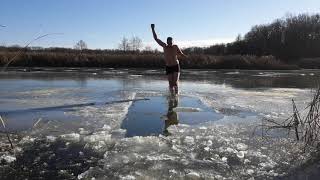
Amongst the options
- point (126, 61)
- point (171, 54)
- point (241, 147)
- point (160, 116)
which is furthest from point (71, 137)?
point (126, 61)

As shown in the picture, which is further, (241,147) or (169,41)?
(169,41)

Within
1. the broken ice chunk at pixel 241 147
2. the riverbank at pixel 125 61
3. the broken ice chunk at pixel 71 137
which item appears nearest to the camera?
the broken ice chunk at pixel 241 147

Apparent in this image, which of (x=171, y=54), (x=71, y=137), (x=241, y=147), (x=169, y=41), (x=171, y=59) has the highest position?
(x=169, y=41)

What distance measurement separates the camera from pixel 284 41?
79.3 meters

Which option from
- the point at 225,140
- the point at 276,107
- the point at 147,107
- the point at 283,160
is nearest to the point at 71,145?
the point at 225,140

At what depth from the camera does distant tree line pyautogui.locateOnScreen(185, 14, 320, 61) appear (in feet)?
246

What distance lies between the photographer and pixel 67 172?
16.9 ft

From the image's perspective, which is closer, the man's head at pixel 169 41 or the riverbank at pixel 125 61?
the man's head at pixel 169 41

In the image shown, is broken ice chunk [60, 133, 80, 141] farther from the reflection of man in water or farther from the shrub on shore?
the shrub on shore

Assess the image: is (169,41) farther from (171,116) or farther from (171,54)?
(171,116)

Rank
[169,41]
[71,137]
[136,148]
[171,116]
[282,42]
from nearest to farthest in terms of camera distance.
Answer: [136,148]
[71,137]
[171,116]
[169,41]
[282,42]

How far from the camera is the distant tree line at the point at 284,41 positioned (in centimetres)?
7506

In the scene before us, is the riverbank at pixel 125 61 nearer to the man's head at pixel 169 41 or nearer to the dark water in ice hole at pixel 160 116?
the man's head at pixel 169 41

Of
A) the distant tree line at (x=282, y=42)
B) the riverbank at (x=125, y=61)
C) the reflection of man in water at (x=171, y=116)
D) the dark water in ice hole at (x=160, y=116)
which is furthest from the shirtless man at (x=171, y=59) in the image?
the distant tree line at (x=282, y=42)
